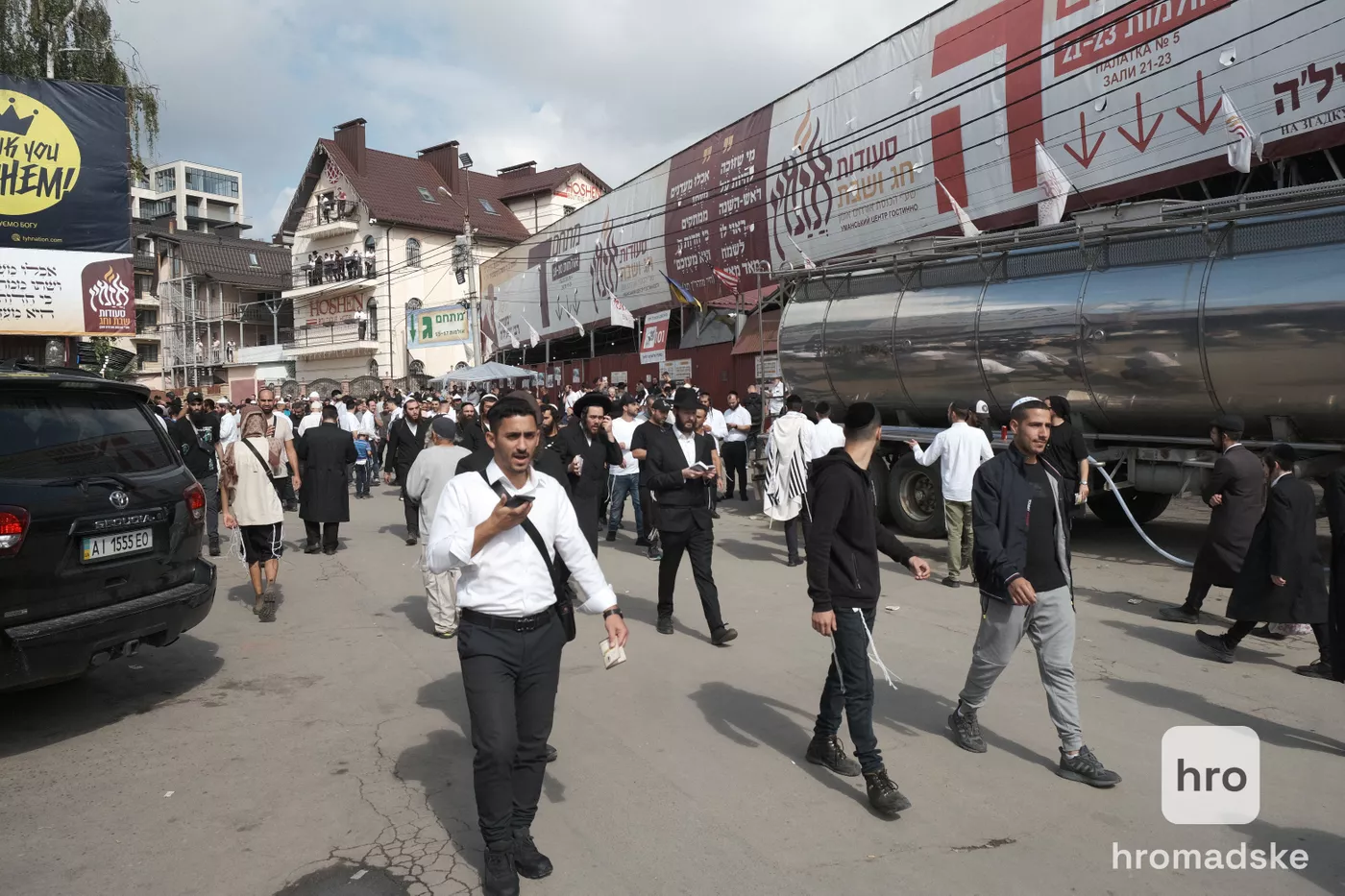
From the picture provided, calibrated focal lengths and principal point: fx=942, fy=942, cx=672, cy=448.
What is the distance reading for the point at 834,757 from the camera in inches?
178

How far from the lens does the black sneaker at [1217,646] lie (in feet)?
20.8

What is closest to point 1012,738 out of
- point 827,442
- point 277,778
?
point 277,778

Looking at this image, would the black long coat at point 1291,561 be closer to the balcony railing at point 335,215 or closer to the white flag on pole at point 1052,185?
the white flag on pole at point 1052,185

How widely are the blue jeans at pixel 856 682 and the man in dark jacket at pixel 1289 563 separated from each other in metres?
3.26

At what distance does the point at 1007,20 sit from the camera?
52.7ft

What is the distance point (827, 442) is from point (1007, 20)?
34.3 ft

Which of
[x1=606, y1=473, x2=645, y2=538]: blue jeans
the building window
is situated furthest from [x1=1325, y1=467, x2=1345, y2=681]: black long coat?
the building window

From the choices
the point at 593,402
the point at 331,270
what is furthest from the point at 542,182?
the point at 593,402

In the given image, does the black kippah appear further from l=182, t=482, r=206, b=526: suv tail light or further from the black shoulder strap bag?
l=182, t=482, r=206, b=526: suv tail light

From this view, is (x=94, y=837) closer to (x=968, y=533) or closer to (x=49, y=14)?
(x=968, y=533)

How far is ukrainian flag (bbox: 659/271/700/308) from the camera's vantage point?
24.8m

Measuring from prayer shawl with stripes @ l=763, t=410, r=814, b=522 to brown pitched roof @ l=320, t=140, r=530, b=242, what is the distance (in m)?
38.9

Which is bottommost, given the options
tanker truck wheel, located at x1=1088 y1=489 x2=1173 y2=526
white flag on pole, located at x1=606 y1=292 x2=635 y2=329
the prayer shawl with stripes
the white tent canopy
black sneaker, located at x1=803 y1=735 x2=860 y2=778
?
black sneaker, located at x1=803 y1=735 x2=860 y2=778

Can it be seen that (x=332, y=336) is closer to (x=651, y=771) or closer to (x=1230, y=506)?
(x=1230, y=506)
